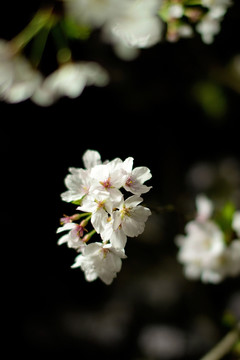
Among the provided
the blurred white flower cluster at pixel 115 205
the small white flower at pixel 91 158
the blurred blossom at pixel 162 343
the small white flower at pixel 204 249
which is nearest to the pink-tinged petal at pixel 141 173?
the blurred white flower cluster at pixel 115 205

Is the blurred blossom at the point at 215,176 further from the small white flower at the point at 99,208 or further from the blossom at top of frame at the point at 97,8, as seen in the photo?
the small white flower at the point at 99,208

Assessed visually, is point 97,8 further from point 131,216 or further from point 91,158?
point 131,216

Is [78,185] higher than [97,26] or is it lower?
lower

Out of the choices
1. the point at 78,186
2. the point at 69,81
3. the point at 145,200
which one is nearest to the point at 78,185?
the point at 78,186

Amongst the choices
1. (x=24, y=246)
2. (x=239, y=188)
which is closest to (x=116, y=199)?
(x=24, y=246)

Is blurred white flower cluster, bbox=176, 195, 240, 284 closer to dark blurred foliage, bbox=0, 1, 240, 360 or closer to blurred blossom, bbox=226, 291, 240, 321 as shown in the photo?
dark blurred foliage, bbox=0, 1, 240, 360

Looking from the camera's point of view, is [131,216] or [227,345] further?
[227,345]

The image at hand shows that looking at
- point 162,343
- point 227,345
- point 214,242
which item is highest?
point 214,242

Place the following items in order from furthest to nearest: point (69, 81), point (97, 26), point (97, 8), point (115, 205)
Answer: point (69, 81) → point (97, 26) → point (97, 8) → point (115, 205)
